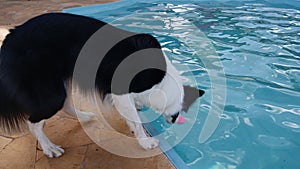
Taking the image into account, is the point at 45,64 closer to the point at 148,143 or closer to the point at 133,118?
the point at 133,118

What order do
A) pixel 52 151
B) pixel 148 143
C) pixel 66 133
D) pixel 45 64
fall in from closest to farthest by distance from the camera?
pixel 45 64
pixel 52 151
pixel 148 143
pixel 66 133

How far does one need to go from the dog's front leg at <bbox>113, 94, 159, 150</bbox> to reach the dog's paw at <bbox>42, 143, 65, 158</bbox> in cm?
43

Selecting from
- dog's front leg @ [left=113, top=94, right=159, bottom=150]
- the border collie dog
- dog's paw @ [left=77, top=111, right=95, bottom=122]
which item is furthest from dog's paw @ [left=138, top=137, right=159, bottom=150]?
dog's paw @ [left=77, top=111, right=95, bottom=122]

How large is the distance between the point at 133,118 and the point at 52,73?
0.54 metres

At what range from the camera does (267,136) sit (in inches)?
80.9

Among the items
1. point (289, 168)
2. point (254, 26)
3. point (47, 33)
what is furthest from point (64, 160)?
point (254, 26)

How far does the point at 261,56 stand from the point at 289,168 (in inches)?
73.0

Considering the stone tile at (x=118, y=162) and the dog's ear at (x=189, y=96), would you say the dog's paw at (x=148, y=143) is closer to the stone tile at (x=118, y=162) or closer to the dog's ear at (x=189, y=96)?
the stone tile at (x=118, y=162)

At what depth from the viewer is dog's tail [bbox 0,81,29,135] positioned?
153 centimetres

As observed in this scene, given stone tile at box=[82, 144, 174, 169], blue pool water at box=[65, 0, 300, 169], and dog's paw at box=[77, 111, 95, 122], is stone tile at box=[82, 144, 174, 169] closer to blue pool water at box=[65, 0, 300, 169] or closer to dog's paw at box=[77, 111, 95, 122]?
blue pool water at box=[65, 0, 300, 169]

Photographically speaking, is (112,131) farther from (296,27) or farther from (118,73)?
(296,27)

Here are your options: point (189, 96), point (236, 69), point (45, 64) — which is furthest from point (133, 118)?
point (236, 69)

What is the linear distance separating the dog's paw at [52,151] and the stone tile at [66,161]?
23mm

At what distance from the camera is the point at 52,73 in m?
1.58
